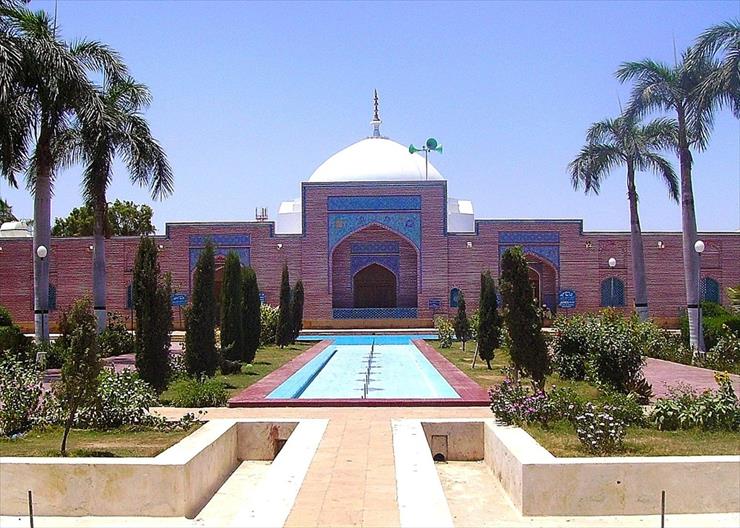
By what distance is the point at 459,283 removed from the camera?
88.2ft

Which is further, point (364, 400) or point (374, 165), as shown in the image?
point (374, 165)

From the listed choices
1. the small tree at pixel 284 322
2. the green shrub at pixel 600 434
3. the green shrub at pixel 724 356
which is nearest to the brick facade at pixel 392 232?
the small tree at pixel 284 322

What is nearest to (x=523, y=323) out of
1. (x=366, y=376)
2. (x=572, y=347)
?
(x=572, y=347)

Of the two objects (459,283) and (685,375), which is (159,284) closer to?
(685,375)

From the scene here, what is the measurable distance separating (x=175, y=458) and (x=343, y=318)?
68.7 feet

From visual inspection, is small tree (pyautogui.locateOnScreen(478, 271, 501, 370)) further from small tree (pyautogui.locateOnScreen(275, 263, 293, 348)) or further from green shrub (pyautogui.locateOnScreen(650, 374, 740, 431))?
small tree (pyautogui.locateOnScreen(275, 263, 293, 348))

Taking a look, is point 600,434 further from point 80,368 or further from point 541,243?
point 541,243

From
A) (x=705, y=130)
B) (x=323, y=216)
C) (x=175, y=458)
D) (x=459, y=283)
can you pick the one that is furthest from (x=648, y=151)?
(x=175, y=458)

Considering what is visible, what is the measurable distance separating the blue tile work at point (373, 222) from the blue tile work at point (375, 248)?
96 centimetres

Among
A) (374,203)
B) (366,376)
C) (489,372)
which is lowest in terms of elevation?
(366,376)

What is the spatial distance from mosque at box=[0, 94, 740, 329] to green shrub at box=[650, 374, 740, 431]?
1884 cm

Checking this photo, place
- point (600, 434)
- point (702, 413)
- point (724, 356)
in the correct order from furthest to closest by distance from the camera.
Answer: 1. point (724, 356)
2. point (702, 413)
3. point (600, 434)

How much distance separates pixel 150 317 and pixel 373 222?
1808cm

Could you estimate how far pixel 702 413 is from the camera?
7.48 m
